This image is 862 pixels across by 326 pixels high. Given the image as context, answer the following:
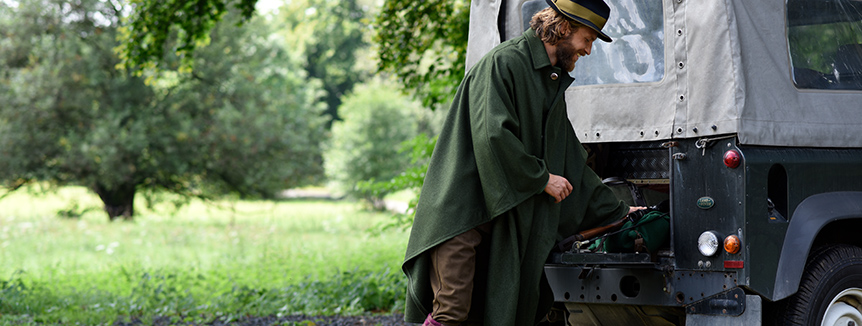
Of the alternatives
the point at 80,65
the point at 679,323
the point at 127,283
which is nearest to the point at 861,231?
the point at 679,323

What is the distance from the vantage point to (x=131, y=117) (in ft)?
63.7

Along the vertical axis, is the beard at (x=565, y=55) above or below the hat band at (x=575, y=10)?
below

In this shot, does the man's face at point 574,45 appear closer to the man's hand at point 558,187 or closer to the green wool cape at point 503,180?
the green wool cape at point 503,180

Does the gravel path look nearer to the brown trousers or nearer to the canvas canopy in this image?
the canvas canopy

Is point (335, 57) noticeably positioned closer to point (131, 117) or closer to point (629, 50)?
point (131, 117)

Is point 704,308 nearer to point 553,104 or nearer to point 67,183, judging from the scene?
point 553,104

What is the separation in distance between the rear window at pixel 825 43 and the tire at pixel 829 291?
87 cm

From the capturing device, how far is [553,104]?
369 centimetres

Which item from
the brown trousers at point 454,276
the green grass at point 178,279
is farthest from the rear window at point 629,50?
the green grass at point 178,279

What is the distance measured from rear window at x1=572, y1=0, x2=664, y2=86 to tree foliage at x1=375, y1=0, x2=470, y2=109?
354 cm

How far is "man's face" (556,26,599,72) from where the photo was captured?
3.69 m

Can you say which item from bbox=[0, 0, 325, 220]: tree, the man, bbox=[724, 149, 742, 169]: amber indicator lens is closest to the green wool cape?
the man

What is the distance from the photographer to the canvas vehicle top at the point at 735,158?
372 cm

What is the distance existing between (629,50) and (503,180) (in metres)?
1.39
